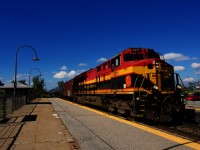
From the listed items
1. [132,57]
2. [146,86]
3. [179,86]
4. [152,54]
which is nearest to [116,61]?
[132,57]

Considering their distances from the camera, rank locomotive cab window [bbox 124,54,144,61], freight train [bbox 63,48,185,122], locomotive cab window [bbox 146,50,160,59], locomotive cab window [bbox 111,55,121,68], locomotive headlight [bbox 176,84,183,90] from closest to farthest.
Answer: freight train [bbox 63,48,185,122], locomotive headlight [bbox 176,84,183,90], locomotive cab window [bbox 124,54,144,61], locomotive cab window [bbox 146,50,160,59], locomotive cab window [bbox 111,55,121,68]

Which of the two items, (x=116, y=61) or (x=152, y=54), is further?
(x=116, y=61)

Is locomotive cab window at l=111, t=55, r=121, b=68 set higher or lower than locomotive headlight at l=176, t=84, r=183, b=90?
higher

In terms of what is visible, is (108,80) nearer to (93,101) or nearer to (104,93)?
(104,93)

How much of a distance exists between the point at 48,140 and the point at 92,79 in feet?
58.6

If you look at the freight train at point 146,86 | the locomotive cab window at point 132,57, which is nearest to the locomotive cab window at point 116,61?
the freight train at point 146,86

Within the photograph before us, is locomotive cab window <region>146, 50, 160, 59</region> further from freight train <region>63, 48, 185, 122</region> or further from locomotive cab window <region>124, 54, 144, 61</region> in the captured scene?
locomotive cab window <region>124, 54, 144, 61</region>

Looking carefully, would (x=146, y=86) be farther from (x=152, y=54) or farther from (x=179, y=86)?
(x=152, y=54)

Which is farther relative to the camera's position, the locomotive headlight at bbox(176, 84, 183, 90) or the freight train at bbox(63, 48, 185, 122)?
the locomotive headlight at bbox(176, 84, 183, 90)

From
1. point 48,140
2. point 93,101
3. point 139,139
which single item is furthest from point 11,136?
point 93,101

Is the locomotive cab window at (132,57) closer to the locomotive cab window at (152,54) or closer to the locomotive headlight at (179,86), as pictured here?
the locomotive cab window at (152,54)

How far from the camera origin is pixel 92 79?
91.0 ft

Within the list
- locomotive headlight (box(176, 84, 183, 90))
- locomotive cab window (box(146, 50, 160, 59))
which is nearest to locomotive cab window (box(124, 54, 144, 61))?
locomotive cab window (box(146, 50, 160, 59))

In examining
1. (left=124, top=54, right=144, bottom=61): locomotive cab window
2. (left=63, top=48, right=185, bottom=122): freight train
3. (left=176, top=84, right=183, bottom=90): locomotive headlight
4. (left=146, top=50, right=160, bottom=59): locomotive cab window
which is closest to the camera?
(left=63, top=48, right=185, bottom=122): freight train
